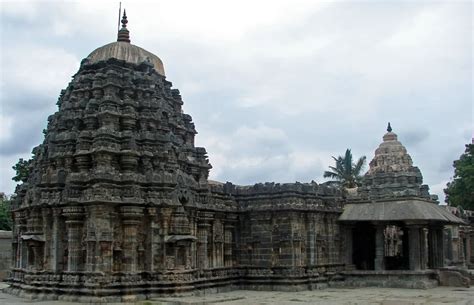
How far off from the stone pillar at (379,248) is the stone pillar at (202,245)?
27.9 ft

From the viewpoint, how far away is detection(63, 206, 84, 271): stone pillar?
18.7m

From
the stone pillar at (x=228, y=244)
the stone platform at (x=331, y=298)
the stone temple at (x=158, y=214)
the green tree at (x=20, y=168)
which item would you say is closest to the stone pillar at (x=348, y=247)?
the stone temple at (x=158, y=214)

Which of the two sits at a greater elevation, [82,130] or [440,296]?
[82,130]

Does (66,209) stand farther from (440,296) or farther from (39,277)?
(440,296)

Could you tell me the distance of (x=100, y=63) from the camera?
71.2 ft

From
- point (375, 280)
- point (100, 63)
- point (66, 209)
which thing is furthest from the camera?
point (375, 280)

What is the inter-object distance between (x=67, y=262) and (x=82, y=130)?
465cm

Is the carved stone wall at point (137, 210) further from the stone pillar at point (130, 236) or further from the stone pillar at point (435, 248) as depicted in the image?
the stone pillar at point (435, 248)

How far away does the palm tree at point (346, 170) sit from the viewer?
147 feet

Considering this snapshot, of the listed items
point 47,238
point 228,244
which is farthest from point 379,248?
point 47,238

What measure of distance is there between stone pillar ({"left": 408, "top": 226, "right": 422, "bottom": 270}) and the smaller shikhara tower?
9559mm

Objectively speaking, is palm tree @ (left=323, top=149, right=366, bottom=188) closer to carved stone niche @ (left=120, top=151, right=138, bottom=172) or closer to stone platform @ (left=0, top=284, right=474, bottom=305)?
stone platform @ (left=0, top=284, right=474, bottom=305)

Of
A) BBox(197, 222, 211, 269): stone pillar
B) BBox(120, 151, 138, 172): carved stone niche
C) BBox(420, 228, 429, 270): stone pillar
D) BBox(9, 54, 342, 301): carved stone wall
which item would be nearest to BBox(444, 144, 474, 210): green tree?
BBox(420, 228, 429, 270): stone pillar

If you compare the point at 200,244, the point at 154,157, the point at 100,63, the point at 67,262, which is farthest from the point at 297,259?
the point at 100,63
